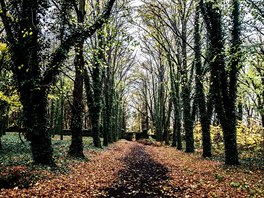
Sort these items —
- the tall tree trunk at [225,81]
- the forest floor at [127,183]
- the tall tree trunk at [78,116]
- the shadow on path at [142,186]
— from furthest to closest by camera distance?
the tall tree trunk at [78,116], the tall tree trunk at [225,81], the shadow on path at [142,186], the forest floor at [127,183]

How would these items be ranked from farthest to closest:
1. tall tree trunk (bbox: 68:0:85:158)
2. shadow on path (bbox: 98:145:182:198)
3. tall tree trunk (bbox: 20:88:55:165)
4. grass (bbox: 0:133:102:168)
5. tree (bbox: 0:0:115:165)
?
tall tree trunk (bbox: 68:0:85:158) < grass (bbox: 0:133:102:168) < tall tree trunk (bbox: 20:88:55:165) < tree (bbox: 0:0:115:165) < shadow on path (bbox: 98:145:182:198)

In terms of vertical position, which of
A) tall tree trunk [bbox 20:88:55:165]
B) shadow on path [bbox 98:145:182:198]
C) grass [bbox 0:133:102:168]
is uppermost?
tall tree trunk [bbox 20:88:55:165]

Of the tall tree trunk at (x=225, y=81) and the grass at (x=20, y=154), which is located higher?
the tall tree trunk at (x=225, y=81)

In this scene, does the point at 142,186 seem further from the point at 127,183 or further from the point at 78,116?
the point at 78,116

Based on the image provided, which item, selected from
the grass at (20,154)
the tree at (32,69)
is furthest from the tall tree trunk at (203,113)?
the tree at (32,69)

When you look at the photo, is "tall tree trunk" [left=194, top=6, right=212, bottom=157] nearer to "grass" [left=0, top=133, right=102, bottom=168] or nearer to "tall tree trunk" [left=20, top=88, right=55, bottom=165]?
"grass" [left=0, top=133, right=102, bottom=168]

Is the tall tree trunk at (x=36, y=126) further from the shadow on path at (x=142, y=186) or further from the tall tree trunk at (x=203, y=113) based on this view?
the tall tree trunk at (x=203, y=113)

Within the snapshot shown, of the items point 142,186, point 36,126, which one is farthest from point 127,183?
point 36,126

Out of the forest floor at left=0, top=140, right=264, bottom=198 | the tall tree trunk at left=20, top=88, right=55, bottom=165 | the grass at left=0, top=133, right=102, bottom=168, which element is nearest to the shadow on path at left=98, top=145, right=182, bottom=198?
the forest floor at left=0, top=140, right=264, bottom=198

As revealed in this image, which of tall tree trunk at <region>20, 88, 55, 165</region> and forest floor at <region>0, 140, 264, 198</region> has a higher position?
tall tree trunk at <region>20, 88, 55, 165</region>

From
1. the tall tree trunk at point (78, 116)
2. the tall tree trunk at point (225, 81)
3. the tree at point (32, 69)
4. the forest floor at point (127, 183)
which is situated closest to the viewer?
the forest floor at point (127, 183)

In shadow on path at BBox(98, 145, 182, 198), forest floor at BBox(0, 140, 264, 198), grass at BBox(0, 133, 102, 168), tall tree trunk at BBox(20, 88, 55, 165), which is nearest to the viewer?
forest floor at BBox(0, 140, 264, 198)

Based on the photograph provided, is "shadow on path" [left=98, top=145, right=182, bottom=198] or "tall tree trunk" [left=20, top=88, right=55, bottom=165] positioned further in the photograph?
"tall tree trunk" [left=20, top=88, right=55, bottom=165]

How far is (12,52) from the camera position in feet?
35.7
